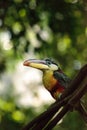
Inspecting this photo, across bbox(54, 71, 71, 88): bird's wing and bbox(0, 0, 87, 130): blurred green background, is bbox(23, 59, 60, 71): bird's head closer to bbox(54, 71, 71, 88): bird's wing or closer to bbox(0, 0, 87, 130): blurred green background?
bbox(54, 71, 71, 88): bird's wing

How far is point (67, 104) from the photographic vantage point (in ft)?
3.33

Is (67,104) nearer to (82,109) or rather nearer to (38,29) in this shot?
(82,109)

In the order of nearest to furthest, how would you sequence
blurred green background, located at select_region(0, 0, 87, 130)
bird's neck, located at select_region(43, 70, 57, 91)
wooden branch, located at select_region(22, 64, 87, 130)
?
1. wooden branch, located at select_region(22, 64, 87, 130)
2. bird's neck, located at select_region(43, 70, 57, 91)
3. blurred green background, located at select_region(0, 0, 87, 130)

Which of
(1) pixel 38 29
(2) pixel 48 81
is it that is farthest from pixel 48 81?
(1) pixel 38 29

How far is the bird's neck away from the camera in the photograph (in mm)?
1157

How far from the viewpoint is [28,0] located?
3.87 meters

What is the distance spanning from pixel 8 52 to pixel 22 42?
660 millimetres

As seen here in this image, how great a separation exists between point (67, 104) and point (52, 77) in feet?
0.58

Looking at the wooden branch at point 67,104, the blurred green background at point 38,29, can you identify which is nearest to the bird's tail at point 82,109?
the wooden branch at point 67,104

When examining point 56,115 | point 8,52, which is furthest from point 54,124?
point 8,52

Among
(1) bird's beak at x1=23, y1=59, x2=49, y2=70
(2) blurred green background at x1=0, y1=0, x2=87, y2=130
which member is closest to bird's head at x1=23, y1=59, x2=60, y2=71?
(1) bird's beak at x1=23, y1=59, x2=49, y2=70

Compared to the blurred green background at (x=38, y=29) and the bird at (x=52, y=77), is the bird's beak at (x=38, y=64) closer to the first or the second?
the bird at (x=52, y=77)

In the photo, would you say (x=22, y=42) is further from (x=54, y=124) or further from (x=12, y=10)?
(x=54, y=124)

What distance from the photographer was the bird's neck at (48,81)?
116 centimetres
